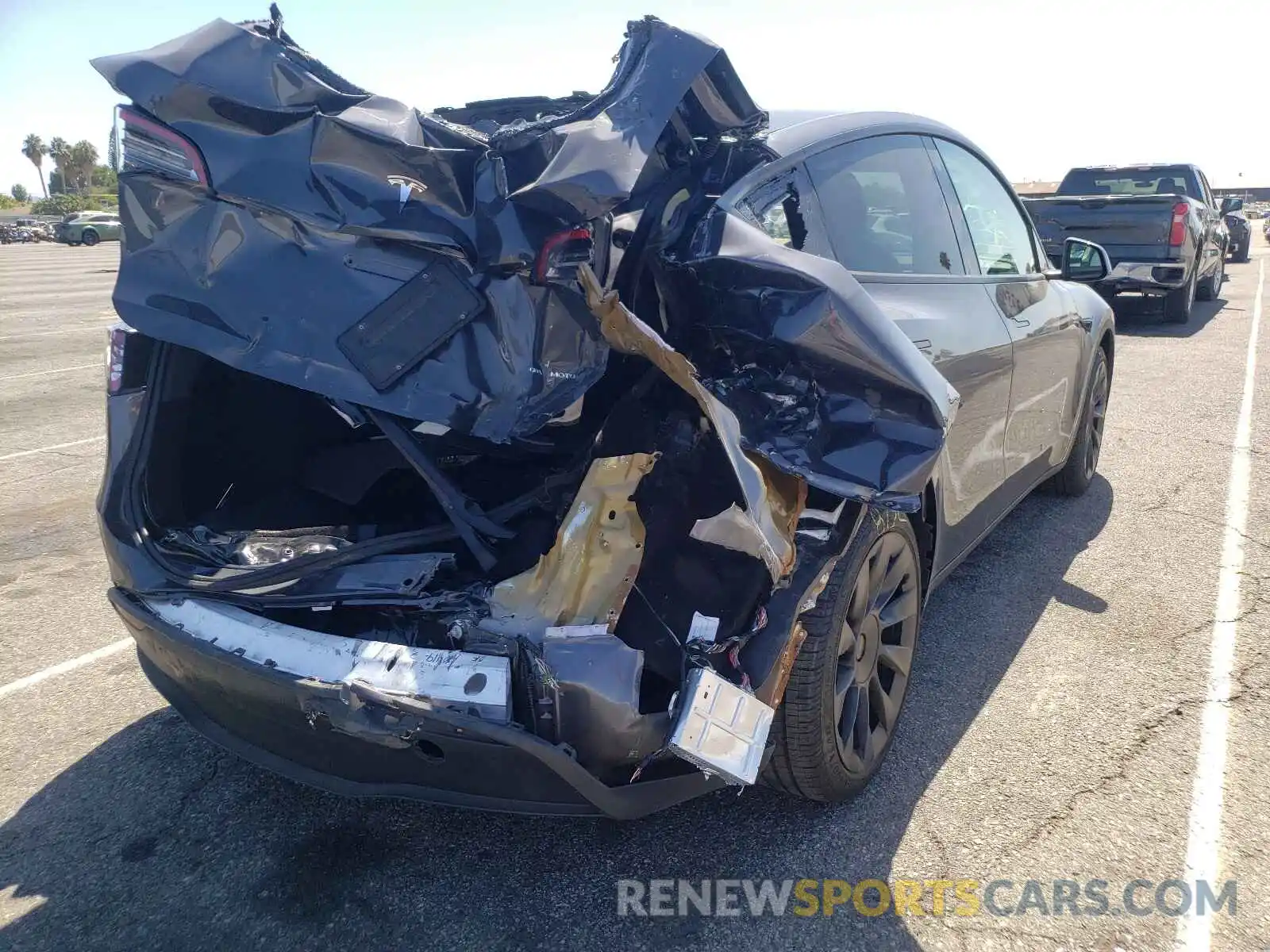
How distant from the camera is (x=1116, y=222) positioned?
1173 cm

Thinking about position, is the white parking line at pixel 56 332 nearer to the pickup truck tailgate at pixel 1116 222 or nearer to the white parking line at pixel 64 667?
the white parking line at pixel 64 667

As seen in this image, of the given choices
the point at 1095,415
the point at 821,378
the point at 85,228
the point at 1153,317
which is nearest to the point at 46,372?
the point at 1095,415

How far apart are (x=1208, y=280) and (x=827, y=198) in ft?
51.2

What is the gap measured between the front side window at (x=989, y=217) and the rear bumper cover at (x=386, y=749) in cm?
256

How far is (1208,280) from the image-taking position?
15594mm

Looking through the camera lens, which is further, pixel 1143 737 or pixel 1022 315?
pixel 1022 315

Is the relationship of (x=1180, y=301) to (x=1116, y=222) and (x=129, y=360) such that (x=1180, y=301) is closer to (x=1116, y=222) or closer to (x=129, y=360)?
(x=1116, y=222)

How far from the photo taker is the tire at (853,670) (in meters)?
2.47

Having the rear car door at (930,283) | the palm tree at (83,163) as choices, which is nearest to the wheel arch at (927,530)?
the rear car door at (930,283)

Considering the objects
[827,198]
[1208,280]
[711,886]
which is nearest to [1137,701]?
[711,886]

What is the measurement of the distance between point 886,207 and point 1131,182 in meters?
12.6

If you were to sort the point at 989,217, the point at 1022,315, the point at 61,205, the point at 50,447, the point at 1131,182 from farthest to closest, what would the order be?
the point at 61,205 → the point at 1131,182 → the point at 50,447 → the point at 989,217 → the point at 1022,315

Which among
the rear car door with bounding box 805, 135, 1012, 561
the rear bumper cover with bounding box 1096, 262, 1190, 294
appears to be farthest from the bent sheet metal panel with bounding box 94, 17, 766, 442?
the rear bumper cover with bounding box 1096, 262, 1190, 294

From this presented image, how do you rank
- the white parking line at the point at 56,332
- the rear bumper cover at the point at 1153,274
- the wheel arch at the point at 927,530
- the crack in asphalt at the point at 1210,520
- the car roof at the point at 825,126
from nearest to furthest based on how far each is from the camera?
the car roof at the point at 825,126
the wheel arch at the point at 927,530
the crack in asphalt at the point at 1210,520
the rear bumper cover at the point at 1153,274
the white parking line at the point at 56,332
